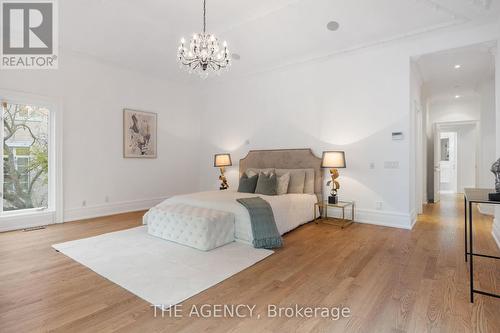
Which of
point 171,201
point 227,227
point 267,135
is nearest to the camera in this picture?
point 227,227

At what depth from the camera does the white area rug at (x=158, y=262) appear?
2341 millimetres

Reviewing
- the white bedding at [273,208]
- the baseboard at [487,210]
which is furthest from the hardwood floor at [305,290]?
the baseboard at [487,210]

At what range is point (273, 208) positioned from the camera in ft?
12.7

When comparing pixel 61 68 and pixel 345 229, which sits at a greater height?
pixel 61 68

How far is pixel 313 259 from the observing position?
3057 mm

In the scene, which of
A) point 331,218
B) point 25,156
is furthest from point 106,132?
point 331,218

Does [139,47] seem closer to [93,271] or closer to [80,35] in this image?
[80,35]

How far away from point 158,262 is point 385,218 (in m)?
3.78

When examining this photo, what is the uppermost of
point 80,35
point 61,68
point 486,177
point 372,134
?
point 80,35

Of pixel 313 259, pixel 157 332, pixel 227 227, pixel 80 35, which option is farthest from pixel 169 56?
pixel 157 332

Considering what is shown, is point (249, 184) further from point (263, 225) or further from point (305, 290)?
point (305, 290)

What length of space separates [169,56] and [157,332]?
5.50 m

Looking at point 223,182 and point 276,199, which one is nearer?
point 276,199
